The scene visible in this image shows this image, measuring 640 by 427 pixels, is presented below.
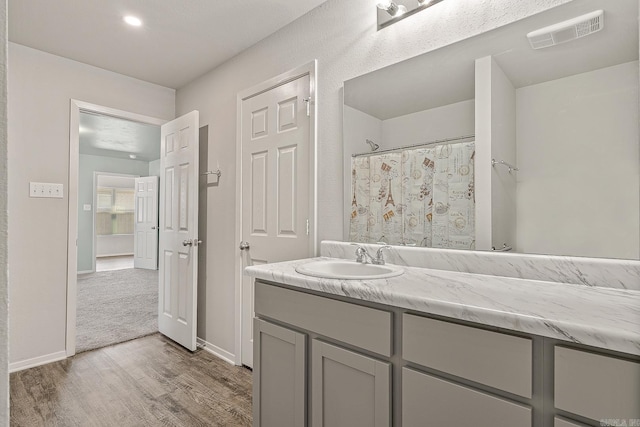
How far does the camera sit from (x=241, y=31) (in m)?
2.40

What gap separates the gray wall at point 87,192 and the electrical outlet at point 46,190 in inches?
176

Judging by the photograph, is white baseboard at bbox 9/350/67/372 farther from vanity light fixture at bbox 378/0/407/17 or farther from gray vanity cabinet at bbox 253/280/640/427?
vanity light fixture at bbox 378/0/407/17

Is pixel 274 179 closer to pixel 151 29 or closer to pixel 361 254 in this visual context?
pixel 361 254

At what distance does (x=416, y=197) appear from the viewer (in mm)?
1628

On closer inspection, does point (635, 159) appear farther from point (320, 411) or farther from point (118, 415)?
point (118, 415)

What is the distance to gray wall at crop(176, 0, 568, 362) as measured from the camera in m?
1.56

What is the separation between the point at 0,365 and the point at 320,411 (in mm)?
1164

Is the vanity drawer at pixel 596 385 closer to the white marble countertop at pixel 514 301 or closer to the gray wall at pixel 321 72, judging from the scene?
the white marble countertop at pixel 514 301

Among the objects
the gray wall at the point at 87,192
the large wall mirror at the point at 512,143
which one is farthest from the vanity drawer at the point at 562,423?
the gray wall at the point at 87,192

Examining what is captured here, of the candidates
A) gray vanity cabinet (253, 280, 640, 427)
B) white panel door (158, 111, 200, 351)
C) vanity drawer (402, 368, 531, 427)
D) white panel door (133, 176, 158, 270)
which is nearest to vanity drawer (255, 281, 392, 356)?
gray vanity cabinet (253, 280, 640, 427)

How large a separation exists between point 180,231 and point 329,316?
221cm

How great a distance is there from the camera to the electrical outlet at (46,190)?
2.61m

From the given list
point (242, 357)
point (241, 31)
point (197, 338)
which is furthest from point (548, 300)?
point (197, 338)

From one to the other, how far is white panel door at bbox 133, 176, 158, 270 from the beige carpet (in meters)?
0.81
